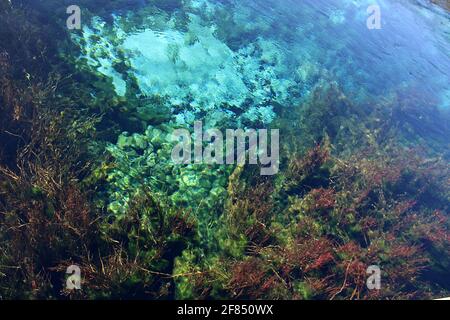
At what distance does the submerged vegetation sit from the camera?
5328 mm

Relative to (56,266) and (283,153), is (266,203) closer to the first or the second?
(283,153)

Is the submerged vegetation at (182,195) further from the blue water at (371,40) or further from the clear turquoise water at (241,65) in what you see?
the blue water at (371,40)

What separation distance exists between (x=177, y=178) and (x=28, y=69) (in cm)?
437

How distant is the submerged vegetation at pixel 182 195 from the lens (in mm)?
5328

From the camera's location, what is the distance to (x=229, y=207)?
265 inches

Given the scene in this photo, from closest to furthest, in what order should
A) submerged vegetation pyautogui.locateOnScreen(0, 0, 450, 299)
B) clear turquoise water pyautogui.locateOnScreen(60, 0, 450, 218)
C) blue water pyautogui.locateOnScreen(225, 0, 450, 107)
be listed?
submerged vegetation pyautogui.locateOnScreen(0, 0, 450, 299), clear turquoise water pyautogui.locateOnScreen(60, 0, 450, 218), blue water pyautogui.locateOnScreen(225, 0, 450, 107)

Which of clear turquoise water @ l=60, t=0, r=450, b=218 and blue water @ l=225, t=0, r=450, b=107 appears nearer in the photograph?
clear turquoise water @ l=60, t=0, r=450, b=218

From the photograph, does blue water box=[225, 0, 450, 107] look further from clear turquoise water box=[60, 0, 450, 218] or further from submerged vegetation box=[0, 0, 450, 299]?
submerged vegetation box=[0, 0, 450, 299]

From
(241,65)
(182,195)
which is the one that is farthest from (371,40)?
(182,195)

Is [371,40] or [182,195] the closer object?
[182,195]

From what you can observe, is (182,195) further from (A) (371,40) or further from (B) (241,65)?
(A) (371,40)

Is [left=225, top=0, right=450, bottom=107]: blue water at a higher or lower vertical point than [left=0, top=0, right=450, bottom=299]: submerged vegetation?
higher

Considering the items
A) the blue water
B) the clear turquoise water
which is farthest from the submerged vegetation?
the blue water

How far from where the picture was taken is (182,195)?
676cm
